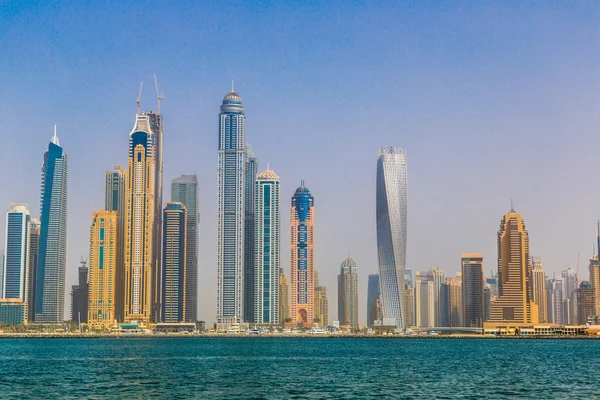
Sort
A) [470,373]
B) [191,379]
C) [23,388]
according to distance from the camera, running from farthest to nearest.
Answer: [470,373] → [191,379] → [23,388]

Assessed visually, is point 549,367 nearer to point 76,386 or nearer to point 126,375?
point 126,375

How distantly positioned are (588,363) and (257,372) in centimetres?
6496

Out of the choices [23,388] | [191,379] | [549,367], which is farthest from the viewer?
[549,367]

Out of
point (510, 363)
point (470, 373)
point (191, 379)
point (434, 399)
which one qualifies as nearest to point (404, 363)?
point (510, 363)

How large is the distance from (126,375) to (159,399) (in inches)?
1239

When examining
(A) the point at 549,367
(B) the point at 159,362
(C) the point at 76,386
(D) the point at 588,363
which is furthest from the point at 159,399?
(D) the point at 588,363

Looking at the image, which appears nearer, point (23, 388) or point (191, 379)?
point (23, 388)

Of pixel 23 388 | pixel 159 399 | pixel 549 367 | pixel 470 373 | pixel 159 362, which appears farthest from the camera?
pixel 159 362

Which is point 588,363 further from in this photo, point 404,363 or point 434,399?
point 434,399

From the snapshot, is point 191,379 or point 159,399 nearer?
point 159,399

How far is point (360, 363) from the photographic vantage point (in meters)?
157

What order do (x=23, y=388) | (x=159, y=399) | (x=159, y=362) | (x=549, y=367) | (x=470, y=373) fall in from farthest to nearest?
(x=159, y=362) → (x=549, y=367) → (x=470, y=373) → (x=23, y=388) → (x=159, y=399)

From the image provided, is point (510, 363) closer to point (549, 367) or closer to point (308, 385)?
point (549, 367)

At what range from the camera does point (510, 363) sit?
159m
